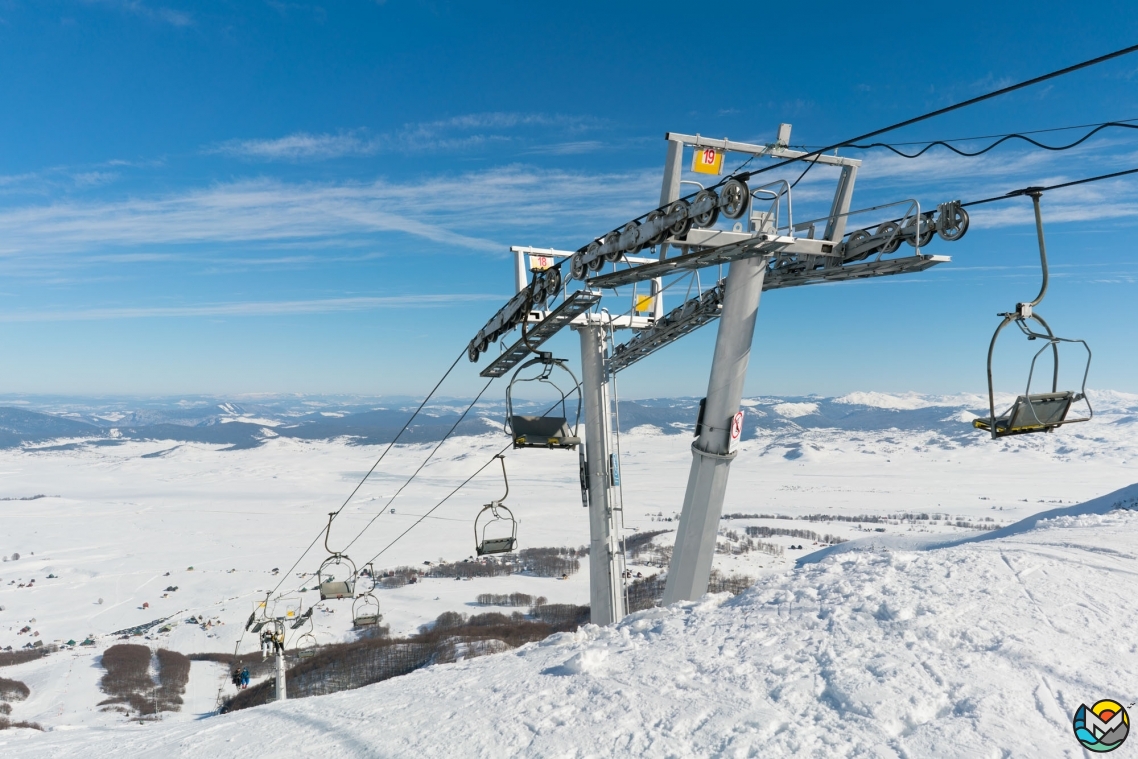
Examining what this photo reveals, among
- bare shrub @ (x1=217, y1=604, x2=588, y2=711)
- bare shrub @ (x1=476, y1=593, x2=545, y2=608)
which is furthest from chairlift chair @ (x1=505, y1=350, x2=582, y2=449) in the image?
bare shrub @ (x1=476, y1=593, x2=545, y2=608)

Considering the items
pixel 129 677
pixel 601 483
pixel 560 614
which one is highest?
pixel 601 483

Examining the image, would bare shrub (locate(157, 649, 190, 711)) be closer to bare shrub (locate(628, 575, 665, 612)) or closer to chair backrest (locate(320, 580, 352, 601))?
bare shrub (locate(628, 575, 665, 612))

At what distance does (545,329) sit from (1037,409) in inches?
281

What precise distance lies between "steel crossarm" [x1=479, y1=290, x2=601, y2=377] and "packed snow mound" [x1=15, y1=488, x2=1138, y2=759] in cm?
475

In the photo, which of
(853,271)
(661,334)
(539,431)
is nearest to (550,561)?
(661,334)

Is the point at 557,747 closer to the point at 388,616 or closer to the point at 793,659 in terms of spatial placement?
the point at 793,659

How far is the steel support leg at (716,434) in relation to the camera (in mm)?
9008

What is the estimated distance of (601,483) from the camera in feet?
46.0

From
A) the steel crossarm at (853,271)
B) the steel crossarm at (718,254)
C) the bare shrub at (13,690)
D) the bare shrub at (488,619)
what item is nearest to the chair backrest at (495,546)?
the steel crossarm at (718,254)

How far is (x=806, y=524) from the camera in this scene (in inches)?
4405

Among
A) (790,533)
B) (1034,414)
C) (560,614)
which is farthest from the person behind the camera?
(790,533)

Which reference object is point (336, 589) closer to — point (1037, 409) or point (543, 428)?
point (543, 428)

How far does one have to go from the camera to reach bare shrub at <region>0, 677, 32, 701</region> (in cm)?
4628

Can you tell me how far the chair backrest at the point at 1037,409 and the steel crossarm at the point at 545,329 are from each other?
18.1ft
